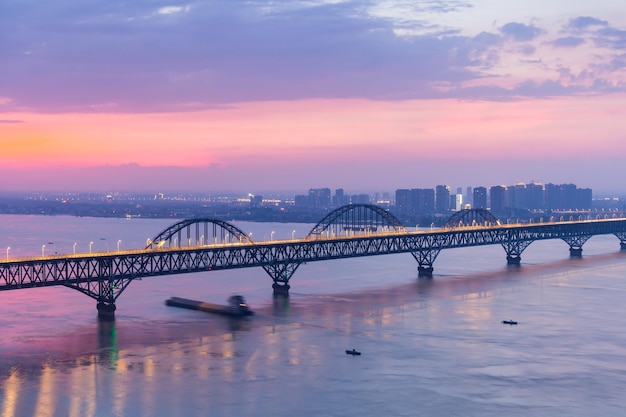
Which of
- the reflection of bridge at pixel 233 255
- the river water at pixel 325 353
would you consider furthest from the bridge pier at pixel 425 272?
the river water at pixel 325 353

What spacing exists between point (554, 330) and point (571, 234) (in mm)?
99809

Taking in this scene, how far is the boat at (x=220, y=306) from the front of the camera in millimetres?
100000

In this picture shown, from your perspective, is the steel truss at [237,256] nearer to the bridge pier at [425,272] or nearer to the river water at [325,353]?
the bridge pier at [425,272]

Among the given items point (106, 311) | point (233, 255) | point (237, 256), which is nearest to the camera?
point (106, 311)

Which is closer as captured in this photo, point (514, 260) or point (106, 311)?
point (106, 311)

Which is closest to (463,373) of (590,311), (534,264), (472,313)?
(472,313)

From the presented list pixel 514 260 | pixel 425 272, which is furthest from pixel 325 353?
pixel 514 260

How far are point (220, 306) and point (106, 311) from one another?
1337 centimetres

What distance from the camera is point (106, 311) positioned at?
9756 centimetres

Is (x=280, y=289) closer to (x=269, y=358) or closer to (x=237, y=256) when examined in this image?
(x=237, y=256)

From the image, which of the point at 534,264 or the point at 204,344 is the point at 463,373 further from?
the point at 534,264


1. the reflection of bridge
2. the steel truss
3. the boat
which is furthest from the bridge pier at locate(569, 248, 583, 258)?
the boat

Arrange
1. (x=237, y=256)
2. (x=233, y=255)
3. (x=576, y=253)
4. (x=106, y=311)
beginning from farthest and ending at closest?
(x=576, y=253) < (x=237, y=256) < (x=233, y=255) < (x=106, y=311)

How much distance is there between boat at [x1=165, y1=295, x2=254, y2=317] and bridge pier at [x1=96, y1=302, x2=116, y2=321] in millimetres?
11295
